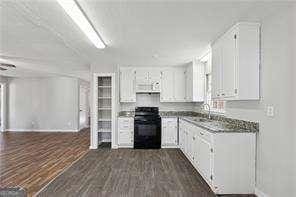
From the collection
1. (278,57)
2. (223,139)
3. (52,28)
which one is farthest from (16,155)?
(278,57)

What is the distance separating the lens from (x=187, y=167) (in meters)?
4.81

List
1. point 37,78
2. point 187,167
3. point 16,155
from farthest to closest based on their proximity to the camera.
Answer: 1. point 37,78
2. point 16,155
3. point 187,167

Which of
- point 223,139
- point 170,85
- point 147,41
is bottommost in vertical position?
point 223,139

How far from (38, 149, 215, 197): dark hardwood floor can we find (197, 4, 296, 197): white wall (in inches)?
37.2

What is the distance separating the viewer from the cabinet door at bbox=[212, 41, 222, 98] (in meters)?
4.00

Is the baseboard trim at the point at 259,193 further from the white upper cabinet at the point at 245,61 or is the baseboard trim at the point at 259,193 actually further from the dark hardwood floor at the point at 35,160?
the dark hardwood floor at the point at 35,160

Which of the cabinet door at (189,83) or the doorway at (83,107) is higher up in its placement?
the cabinet door at (189,83)

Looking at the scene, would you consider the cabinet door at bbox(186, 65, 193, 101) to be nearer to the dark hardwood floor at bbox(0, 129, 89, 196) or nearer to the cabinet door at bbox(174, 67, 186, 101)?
the cabinet door at bbox(174, 67, 186, 101)

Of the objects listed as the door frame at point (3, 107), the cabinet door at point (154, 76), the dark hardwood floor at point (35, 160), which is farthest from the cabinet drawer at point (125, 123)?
the door frame at point (3, 107)

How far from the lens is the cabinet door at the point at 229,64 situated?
3424 mm

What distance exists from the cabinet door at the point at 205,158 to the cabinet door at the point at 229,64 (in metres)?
0.87

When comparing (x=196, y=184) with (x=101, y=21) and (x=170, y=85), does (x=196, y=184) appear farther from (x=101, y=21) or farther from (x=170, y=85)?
(x=170, y=85)

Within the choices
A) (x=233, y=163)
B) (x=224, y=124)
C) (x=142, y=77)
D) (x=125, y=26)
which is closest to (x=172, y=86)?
(x=142, y=77)

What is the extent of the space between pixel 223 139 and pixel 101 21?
2391mm
